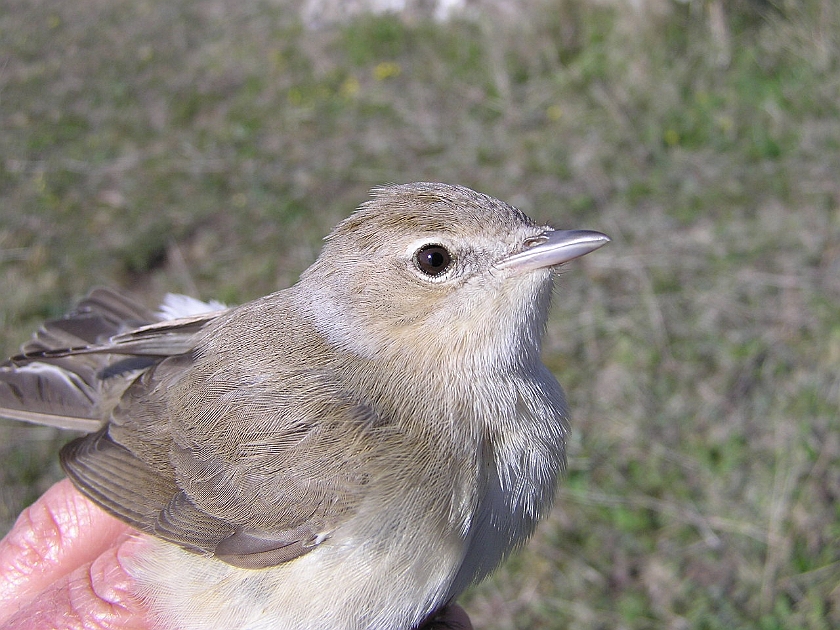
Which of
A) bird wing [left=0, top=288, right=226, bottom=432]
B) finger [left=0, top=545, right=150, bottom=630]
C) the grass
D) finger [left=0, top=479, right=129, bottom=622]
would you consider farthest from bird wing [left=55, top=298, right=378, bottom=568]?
the grass

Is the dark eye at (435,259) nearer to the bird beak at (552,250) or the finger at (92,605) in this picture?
the bird beak at (552,250)

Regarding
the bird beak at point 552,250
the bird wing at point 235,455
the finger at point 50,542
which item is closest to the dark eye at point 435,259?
the bird beak at point 552,250

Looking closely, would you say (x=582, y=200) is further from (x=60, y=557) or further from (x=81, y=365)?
(x=60, y=557)

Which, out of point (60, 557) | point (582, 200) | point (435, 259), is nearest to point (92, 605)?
point (60, 557)

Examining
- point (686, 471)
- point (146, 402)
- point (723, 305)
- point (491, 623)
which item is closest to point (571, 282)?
point (723, 305)

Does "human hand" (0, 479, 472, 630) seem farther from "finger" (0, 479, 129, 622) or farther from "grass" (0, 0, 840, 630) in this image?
"grass" (0, 0, 840, 630)

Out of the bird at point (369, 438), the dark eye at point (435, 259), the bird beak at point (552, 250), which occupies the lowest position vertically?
the bird at point (369, 438)

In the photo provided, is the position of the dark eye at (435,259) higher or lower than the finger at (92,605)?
higher

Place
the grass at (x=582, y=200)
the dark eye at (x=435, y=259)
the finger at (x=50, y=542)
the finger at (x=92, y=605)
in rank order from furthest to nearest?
1. the grass at (x=582, y=200)
2. the finger at (x=50, y=542)
3. the finger at (x=92, y=605)
4. the dark eye at (x=435, y=259)
